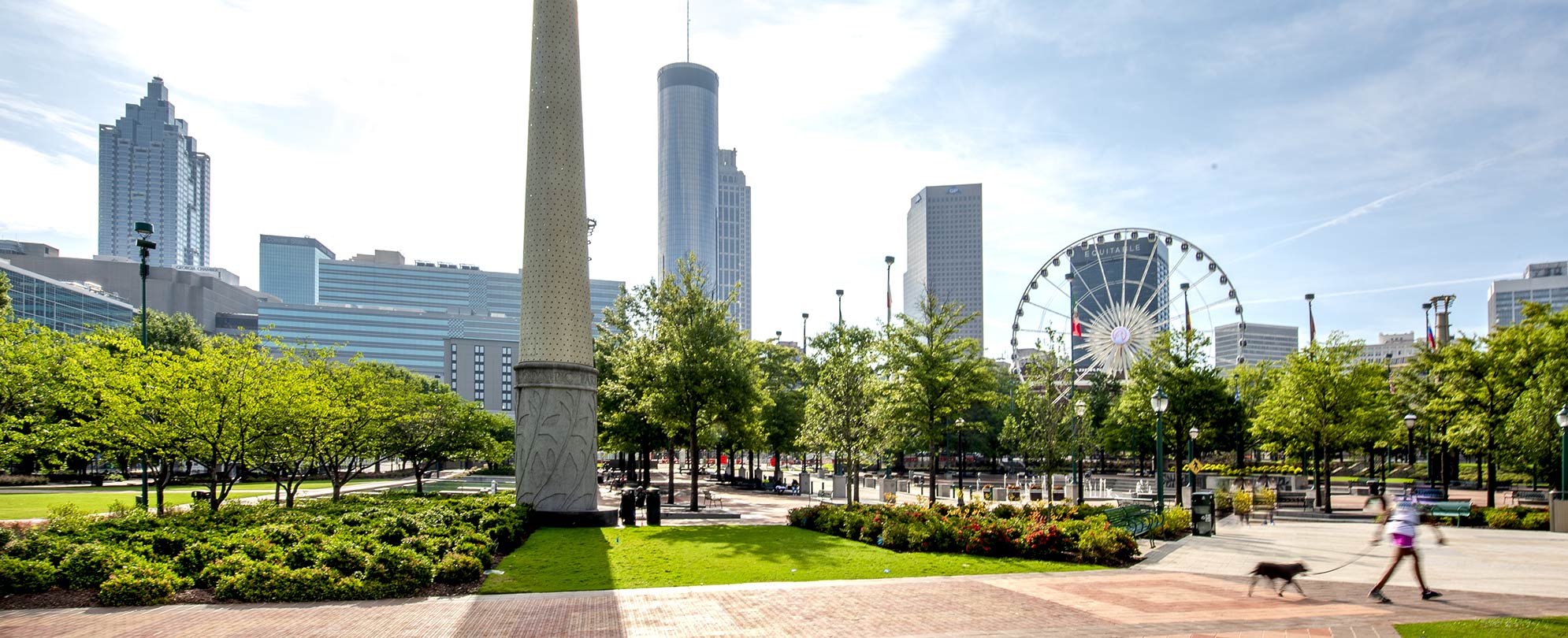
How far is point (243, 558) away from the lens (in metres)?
14.3

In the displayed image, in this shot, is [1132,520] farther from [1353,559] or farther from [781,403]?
[781,403]

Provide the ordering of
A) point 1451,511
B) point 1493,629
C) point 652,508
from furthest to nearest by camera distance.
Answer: point 652,508 < point 1451,511 < point 1493,629

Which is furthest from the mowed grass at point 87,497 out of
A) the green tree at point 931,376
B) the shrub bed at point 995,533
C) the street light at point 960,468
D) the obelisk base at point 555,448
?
the street light at point 960,468

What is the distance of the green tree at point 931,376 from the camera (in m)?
34.3

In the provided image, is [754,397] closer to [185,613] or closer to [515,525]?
[515,525]

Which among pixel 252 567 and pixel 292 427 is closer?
pixel 252 567

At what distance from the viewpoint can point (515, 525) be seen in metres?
21.2

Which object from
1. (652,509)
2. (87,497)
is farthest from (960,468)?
(87,497)

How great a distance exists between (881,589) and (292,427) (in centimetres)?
1967

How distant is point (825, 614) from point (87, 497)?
4169 cm

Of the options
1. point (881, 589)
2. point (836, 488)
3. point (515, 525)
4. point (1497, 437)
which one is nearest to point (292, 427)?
point (515, 525)

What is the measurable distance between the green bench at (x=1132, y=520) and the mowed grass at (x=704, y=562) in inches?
177

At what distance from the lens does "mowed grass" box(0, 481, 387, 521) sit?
31453 mm

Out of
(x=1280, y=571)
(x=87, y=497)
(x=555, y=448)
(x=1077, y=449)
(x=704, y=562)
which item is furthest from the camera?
(x=1077, y=449)
